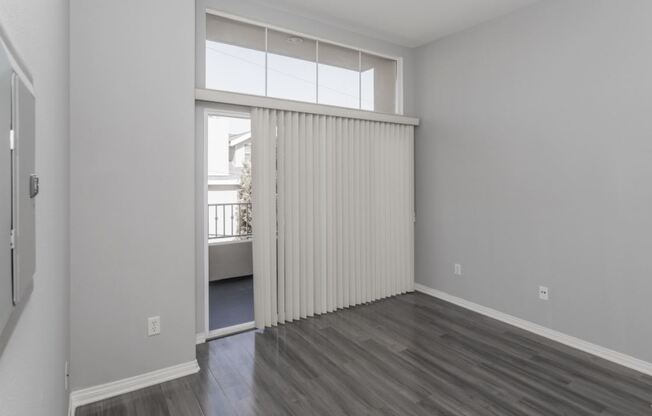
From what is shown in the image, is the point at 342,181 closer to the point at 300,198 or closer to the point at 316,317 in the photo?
the point at 300,198

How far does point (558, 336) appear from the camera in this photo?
→ 3.22m

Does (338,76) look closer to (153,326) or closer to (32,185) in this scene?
(153,326)

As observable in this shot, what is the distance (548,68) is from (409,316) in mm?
2606

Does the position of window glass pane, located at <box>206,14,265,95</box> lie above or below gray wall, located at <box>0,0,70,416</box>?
above

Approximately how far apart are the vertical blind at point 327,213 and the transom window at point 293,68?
278mm

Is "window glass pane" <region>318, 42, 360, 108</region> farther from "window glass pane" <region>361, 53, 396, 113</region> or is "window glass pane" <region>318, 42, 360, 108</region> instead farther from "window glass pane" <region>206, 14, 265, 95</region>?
"window glass pane" <region>206, 14, 265, 95</region>

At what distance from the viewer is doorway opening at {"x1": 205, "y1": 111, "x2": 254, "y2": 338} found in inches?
142

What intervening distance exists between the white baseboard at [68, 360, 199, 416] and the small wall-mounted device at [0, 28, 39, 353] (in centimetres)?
194

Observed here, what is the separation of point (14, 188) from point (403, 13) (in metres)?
3.74

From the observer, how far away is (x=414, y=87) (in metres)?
4.57

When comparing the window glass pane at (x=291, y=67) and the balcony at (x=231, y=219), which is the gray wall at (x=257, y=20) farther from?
the balcony at (x=231, y=219)

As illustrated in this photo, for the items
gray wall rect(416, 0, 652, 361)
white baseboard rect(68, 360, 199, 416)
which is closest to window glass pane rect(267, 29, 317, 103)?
gray wall rect(416, 0, 652, 361)

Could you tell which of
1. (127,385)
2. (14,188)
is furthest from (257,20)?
(14,188)

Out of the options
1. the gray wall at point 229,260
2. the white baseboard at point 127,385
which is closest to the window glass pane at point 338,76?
the gray wall at point 229,260
